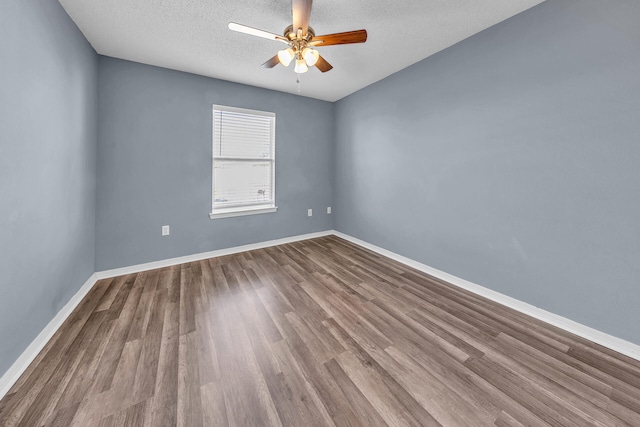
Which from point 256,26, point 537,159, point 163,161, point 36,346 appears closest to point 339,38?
point 256,26

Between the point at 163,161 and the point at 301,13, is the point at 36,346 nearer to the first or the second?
the point at 163,161

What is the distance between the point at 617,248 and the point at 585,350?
2.51ft

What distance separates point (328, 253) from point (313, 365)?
2133 mm

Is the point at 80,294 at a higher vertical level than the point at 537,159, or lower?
lower

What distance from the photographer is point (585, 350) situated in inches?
65.1

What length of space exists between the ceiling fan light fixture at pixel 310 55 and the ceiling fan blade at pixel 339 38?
0.19 ft

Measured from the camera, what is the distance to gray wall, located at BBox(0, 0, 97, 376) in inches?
52.6

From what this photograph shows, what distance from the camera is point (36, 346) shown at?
1.57 metres

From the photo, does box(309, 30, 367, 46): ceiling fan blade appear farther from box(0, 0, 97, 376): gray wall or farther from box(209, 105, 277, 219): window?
box(209, 105, 277, 219): window

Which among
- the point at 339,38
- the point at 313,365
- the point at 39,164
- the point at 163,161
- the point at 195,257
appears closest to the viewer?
the point at 313,365

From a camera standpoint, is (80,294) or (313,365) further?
(80,294)

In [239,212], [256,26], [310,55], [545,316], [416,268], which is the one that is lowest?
[545,316]

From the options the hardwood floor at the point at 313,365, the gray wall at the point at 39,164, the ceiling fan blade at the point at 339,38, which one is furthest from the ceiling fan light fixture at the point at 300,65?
the hardwood floor at the point at 313,365

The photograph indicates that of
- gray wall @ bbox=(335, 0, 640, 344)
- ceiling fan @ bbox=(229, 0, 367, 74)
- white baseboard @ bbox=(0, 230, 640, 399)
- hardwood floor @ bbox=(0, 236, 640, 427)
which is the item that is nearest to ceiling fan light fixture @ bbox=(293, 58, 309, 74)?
ceiling fan @ bbox=(229, 0, 367, 74)
